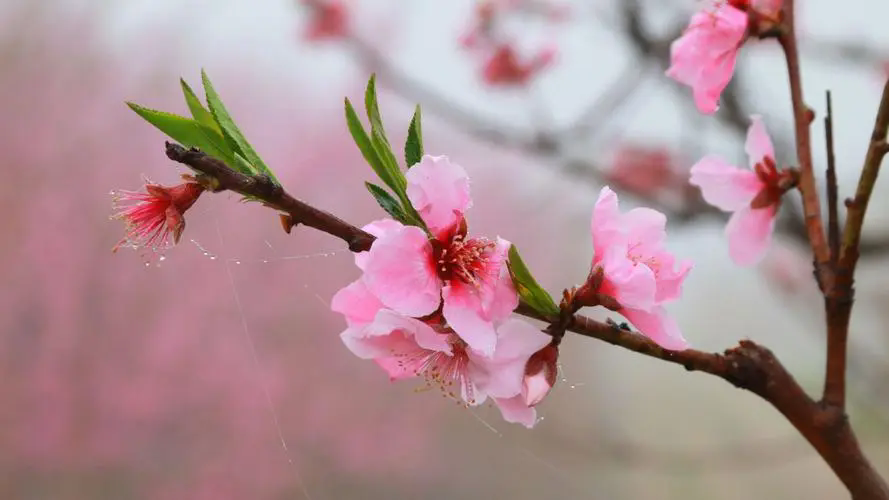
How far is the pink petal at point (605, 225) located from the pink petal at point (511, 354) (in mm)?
32

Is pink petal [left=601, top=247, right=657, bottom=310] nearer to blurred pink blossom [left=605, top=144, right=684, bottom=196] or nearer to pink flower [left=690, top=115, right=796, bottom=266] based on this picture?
pink flower [left=690, top=115, right=796, bottom=266]

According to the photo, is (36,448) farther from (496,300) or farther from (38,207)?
(496,300)

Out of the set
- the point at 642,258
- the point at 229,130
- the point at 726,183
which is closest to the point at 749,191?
the point at 726,183

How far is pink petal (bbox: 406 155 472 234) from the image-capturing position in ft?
0.72

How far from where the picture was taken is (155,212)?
8.7 inches

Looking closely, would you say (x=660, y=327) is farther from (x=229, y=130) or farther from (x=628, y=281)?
(x=229, y=130)

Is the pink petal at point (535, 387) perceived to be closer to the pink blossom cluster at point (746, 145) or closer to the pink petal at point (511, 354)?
the pink petal at point (511, 354)

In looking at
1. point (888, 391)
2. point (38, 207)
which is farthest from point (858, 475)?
point (888, 391)

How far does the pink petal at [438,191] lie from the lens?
22 centimetres

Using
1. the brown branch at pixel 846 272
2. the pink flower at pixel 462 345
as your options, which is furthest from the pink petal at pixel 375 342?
the brown branch at pixel 846 272

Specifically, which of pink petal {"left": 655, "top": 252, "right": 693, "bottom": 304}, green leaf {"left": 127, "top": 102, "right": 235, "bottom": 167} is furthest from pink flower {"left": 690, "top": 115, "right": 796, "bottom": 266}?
Answer: green leaf {"left": 127, "top": 102, "right": 235, "bottom": 167}

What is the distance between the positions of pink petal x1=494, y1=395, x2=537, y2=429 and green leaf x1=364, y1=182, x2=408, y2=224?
7 centimetres

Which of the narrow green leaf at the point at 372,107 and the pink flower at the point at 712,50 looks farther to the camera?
the pink flower at the point at 712,50

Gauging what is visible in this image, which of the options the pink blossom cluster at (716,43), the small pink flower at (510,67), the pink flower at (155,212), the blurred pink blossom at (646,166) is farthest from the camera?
the blurred pink blossom at (646,166)
